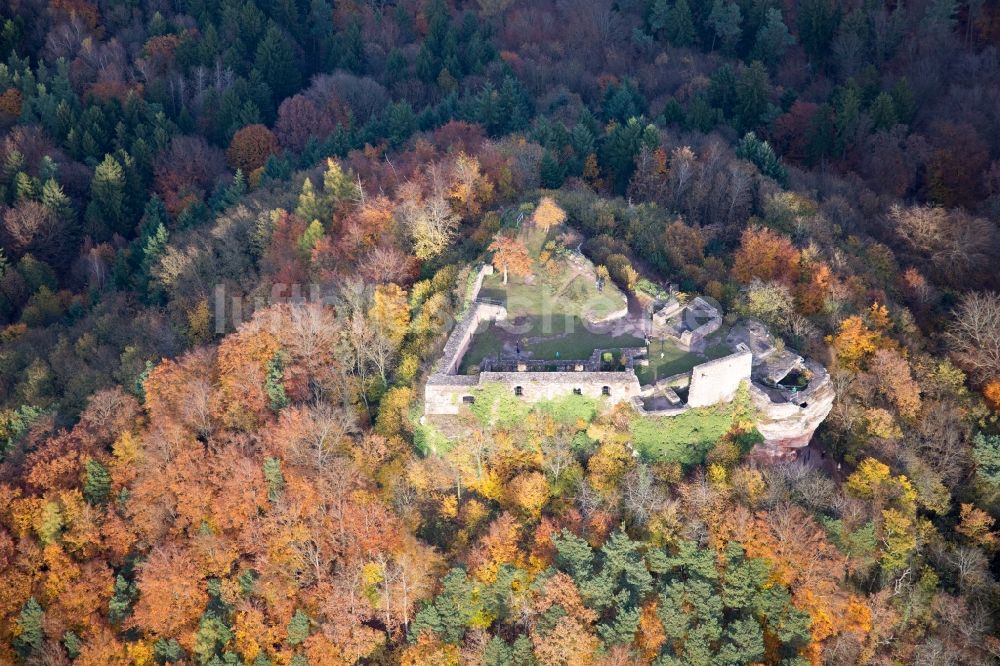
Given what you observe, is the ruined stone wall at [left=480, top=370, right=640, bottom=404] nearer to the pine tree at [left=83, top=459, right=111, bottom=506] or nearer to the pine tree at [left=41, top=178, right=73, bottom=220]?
the pine tree at [left=83, top=459, right=111, bottom=506]

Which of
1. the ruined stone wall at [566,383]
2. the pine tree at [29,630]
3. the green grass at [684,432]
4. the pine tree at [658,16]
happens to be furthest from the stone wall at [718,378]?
the pine tree at [658,16]

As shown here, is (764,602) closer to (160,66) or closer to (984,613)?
(984,613)

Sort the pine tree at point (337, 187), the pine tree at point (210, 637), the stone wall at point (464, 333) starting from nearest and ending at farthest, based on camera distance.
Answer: the pine tree at point (210, 637)
the stone wall at point (464, 333)
the pine tree at point (337, 187)

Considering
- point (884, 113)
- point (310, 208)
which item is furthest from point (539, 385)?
point (884, 113)

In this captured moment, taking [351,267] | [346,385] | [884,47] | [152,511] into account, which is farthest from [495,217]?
[884,47]

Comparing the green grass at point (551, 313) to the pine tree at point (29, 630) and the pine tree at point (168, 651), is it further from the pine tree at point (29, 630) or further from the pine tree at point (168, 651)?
the pine tree at point (29, 630)

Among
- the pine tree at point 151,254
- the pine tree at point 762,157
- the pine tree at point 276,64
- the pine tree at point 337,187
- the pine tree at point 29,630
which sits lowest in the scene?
the pine tree at point 29,630

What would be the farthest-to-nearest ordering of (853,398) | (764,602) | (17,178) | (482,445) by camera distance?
(17,178)
(853,398)
(482,445)
(764,602)

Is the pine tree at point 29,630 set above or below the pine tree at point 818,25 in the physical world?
below
